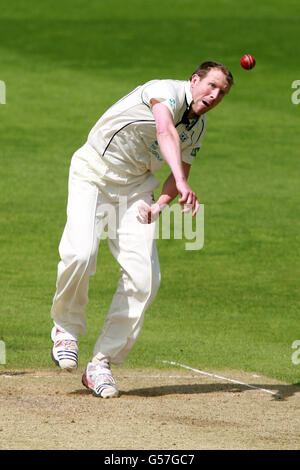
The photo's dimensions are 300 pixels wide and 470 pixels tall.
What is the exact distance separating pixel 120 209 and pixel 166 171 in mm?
10561

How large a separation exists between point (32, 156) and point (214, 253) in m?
5.93

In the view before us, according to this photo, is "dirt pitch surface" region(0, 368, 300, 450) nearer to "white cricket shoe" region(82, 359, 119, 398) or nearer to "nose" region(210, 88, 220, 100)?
"white cricket shoe" region(82, 359, 119, 398)

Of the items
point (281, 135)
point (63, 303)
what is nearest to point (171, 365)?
point (63, 303)

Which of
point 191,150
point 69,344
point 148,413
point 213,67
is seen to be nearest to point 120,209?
point 191,150

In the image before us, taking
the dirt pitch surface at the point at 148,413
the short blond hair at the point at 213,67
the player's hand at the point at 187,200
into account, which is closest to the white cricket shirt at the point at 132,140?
the short blond hair at the point at 213,67

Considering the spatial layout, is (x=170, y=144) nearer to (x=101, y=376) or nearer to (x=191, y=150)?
(x=191, y=150)

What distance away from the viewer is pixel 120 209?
735cm

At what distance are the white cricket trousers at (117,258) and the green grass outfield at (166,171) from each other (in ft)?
4.55

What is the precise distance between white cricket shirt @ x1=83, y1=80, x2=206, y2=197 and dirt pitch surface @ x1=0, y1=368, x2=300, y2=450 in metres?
1.59

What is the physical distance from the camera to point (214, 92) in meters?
7.00

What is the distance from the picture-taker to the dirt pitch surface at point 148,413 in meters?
6.00

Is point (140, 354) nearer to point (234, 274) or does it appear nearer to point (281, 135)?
point (234, 274)

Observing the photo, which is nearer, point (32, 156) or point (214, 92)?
point (214, 92)

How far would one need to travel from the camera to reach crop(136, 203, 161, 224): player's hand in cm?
696
